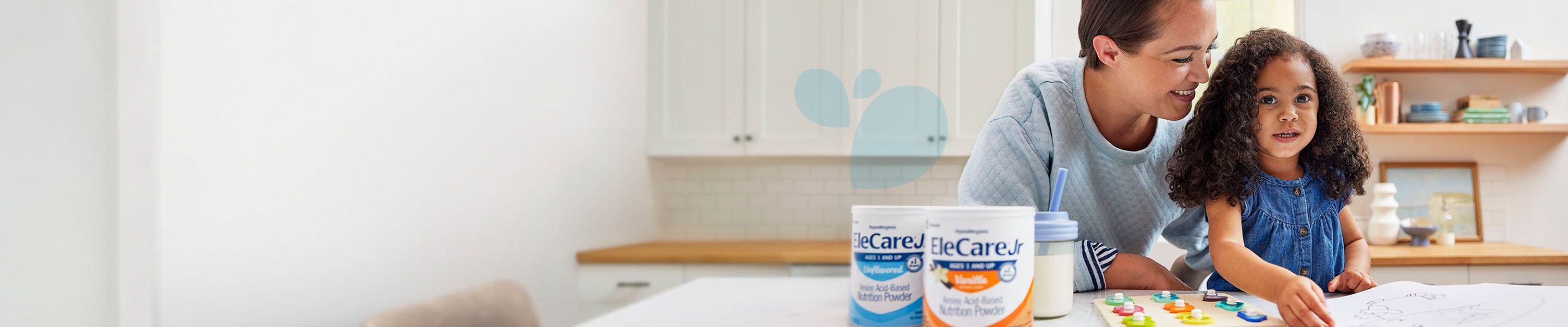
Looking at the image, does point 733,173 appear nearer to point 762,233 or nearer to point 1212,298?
point 762,233

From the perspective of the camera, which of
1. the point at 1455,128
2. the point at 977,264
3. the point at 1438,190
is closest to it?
the point at 977,264

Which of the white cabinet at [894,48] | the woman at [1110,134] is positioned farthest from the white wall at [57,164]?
the white cabinet at [894,48]

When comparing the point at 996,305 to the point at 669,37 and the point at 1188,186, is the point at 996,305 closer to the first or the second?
the point at 1188,186

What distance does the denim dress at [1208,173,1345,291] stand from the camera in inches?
23.6

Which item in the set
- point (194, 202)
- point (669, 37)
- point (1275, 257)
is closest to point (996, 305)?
point (1275, 257)

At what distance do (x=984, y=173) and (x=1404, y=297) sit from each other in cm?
28

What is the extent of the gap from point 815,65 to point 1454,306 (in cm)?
127

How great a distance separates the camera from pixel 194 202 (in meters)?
0.60

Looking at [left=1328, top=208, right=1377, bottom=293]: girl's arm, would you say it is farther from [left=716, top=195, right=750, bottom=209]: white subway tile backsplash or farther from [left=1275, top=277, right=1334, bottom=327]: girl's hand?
[left=716, top=195, right=750, bottom=209]: white subway tile backsplash

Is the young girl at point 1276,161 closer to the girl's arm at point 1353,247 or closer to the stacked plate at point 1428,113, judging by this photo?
the girl's arm at point 1353,247

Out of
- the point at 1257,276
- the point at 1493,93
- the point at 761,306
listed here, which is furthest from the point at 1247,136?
the point at 1493,93

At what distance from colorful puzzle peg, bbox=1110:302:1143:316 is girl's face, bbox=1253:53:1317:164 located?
0.23m

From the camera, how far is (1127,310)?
0.43m

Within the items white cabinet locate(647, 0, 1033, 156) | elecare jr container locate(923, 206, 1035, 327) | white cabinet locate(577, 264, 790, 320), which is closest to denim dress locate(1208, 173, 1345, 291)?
elecare jr container locate(923, 206, 1035, 327)
